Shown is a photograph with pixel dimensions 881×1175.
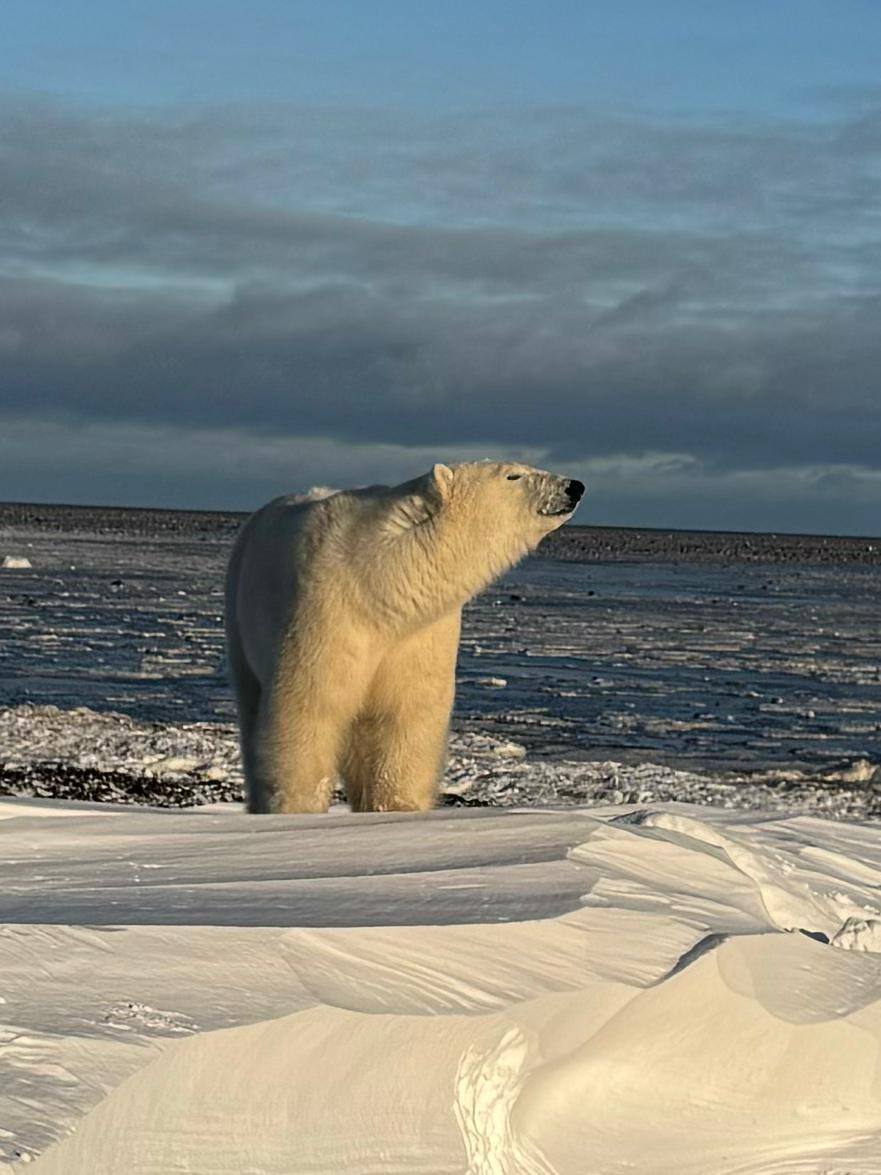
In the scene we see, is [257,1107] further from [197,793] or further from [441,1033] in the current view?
[197,793]

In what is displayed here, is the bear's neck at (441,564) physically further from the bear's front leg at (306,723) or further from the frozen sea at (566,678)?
the frozen sea at (566,678)

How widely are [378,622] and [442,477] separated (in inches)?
21.3

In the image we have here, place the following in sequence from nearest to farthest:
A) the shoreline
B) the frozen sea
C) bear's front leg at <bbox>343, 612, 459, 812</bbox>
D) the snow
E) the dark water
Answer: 1. the snow
2. bear's front leg at <bbox>343, 612, 459, 812</bbox>
3. the frozen sea
4. the dark water
5. the shoreline

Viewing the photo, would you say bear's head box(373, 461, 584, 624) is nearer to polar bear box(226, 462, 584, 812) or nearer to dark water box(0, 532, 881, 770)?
polar bear box(226, 462, 584, 812)

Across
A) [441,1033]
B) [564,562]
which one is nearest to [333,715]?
[441,1033]

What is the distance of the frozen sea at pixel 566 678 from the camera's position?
351 inches

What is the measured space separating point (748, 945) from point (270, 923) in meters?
1.00

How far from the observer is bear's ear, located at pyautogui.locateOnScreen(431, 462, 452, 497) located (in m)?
5.18

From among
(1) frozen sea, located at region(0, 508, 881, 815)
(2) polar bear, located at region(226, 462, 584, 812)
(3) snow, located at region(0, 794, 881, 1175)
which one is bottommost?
(1) frozen sea, located at region(0, 508, 881, 815)

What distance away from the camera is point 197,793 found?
732 cm

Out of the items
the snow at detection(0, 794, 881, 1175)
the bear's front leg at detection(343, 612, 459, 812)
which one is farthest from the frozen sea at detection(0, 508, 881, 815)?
the snow at detection(0, 794, 881, 1175)

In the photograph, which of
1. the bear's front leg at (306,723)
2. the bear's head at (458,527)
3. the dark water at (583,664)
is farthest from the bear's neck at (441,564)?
the dark water at (583,664)

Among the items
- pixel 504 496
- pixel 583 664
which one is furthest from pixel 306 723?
pixel 583 664

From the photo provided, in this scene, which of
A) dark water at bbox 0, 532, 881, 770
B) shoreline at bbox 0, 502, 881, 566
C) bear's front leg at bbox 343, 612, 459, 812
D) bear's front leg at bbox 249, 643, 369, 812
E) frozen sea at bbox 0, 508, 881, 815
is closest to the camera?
bear's front leg at bbox 249, 643, 369, 812
